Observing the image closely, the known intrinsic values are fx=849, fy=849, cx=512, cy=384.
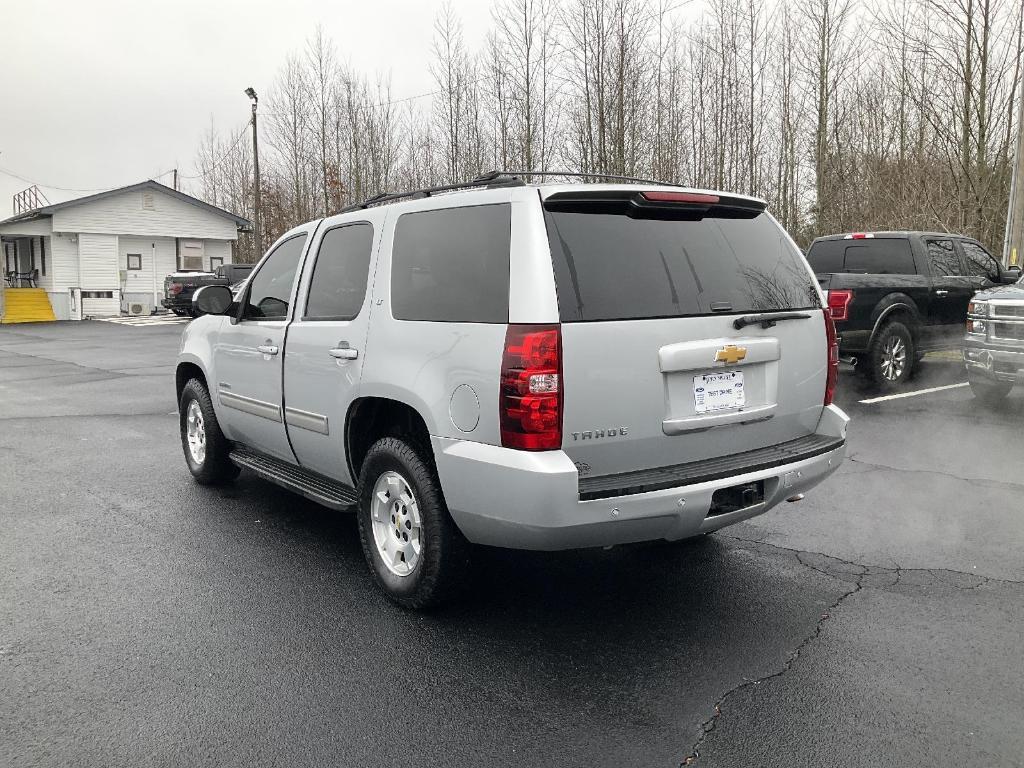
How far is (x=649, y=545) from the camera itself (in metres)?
4.89

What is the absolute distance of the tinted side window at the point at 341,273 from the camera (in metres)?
4.37

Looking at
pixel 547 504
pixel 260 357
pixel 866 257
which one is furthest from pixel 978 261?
pixel 547 504

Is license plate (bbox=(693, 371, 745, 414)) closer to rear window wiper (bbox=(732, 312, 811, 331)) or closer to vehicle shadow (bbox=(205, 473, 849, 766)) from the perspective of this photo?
rear window wiper (bbox=(732, 312, 811, 331))

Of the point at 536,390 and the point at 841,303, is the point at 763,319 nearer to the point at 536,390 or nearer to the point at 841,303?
the point at 536,390

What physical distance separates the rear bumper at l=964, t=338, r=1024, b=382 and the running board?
705 centimetres

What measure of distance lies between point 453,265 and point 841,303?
302 inches

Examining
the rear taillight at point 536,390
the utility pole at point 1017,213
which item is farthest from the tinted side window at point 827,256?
the rear taillight at point 536,390

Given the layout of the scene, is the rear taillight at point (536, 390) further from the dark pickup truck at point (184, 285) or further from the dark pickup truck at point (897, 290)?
the dark pickup truck at point (184, 285)

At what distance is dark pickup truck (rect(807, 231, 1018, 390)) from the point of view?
10328 millimetres

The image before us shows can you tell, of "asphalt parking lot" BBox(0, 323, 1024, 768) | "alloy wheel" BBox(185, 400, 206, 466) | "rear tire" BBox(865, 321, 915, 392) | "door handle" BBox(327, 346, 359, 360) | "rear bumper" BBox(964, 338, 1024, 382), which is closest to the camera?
"asphalt parking lot" BBox(0, 323, 1024, 768)

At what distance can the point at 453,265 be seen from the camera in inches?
149

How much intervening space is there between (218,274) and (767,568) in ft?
98.5

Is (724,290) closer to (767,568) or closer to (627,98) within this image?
(767,568)

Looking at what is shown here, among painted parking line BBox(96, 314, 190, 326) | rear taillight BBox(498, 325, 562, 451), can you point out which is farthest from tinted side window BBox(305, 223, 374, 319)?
painted parking line BBox(96, 314, 190, 326)
